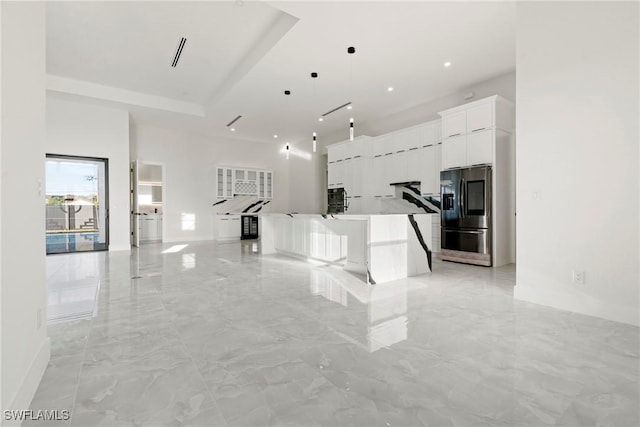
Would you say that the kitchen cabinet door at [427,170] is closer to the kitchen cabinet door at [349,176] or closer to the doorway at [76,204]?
the kitchen cabinet door at [349,176]

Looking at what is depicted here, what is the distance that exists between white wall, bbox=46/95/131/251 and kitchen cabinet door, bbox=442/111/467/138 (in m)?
7.01

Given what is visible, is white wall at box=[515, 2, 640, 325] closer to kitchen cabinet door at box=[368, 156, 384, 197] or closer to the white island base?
the white island base

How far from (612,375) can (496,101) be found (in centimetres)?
438

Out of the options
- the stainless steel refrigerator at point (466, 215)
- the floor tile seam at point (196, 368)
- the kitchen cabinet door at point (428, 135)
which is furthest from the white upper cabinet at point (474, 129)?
the floor tile seam at point (196, 368)

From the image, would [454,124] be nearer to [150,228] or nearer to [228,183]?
[228,183]

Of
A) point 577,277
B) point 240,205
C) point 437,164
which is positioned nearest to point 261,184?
point 240,205

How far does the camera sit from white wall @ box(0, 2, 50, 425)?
47.9 inches

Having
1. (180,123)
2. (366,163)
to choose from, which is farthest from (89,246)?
(366,163)

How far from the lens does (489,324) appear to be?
2398mm

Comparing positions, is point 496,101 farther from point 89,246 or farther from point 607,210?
point 89,246

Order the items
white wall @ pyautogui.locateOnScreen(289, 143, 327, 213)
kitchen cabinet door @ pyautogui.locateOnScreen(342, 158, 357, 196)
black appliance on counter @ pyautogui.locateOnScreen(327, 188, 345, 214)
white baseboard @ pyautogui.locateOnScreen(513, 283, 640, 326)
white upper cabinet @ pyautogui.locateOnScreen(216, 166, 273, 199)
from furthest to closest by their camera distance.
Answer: white wall @ pyautogui.locateOnScreen(289, 143, 327, 213) < white upper cabinet @ pyautogui.locateOnScreen(216, 166, 273, 199) < black appliance on counter @ pyautogui.locateOnScreen(327, 188, 345, 214) < kitchen cabinet door @ pyautogui.locateOnScreen(342, 158, 357, 196) < white baseboard @ pyautogui.locateOnScreen(513, 283, 640, 326)

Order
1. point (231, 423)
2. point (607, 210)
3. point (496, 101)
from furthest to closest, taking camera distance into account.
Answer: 1. point (496, 101)
2. point (607, 210)
3. point (231, 423)

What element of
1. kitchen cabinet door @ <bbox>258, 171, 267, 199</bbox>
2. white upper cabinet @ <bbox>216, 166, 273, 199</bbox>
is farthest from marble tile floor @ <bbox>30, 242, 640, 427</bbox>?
kitchen cabinet door @ <bbox>258, 171, 267, 199</bbox>

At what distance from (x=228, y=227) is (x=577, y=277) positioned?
27.8ft
